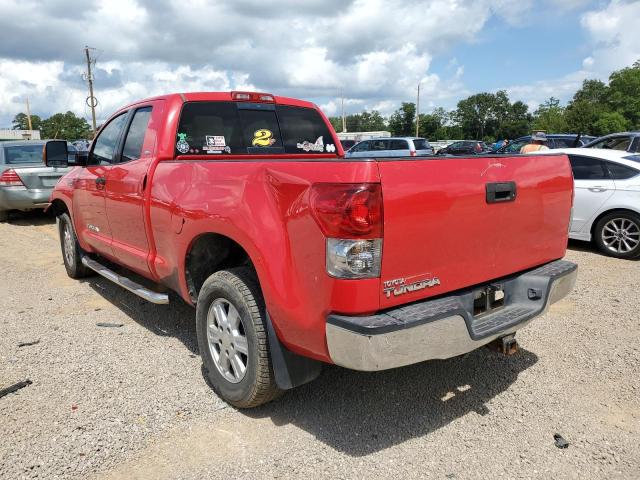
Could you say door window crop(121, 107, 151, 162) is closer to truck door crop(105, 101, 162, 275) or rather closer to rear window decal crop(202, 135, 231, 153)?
truck door crop(105, 101, 162, 275)

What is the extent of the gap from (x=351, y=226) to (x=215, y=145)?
2.27 m

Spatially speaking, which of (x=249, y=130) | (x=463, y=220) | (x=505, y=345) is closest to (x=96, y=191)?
(x=249, y=130)

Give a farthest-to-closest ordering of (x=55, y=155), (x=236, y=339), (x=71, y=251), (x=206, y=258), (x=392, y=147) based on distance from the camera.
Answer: (x=392, y=147), (x=71, y=251), (x=55, y=155), (x=206, y=258), (x=236, y=339)

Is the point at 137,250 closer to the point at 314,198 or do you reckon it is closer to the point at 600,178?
the point at 314,198

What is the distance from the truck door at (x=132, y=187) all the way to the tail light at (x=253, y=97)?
2.18 feet

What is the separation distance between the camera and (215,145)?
4230 mm

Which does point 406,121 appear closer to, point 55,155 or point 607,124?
point 607,124

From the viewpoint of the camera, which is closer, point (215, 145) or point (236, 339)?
point (236, 339)

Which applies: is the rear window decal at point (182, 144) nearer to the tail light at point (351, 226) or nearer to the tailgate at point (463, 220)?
the tail light at point (351, 226)

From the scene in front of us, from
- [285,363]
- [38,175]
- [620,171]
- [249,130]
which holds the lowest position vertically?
[285,363]

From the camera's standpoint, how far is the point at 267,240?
2652mm

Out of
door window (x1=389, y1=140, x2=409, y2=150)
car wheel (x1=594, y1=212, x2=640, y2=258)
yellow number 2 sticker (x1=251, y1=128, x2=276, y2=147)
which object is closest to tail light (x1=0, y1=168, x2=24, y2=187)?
yellow number 2 sticker (x1=251, y1=128, x2=276, y2=147)

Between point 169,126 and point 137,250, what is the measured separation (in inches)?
41.7

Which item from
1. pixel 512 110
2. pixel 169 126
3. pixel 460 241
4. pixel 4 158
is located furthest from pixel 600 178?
pixel 512 110
